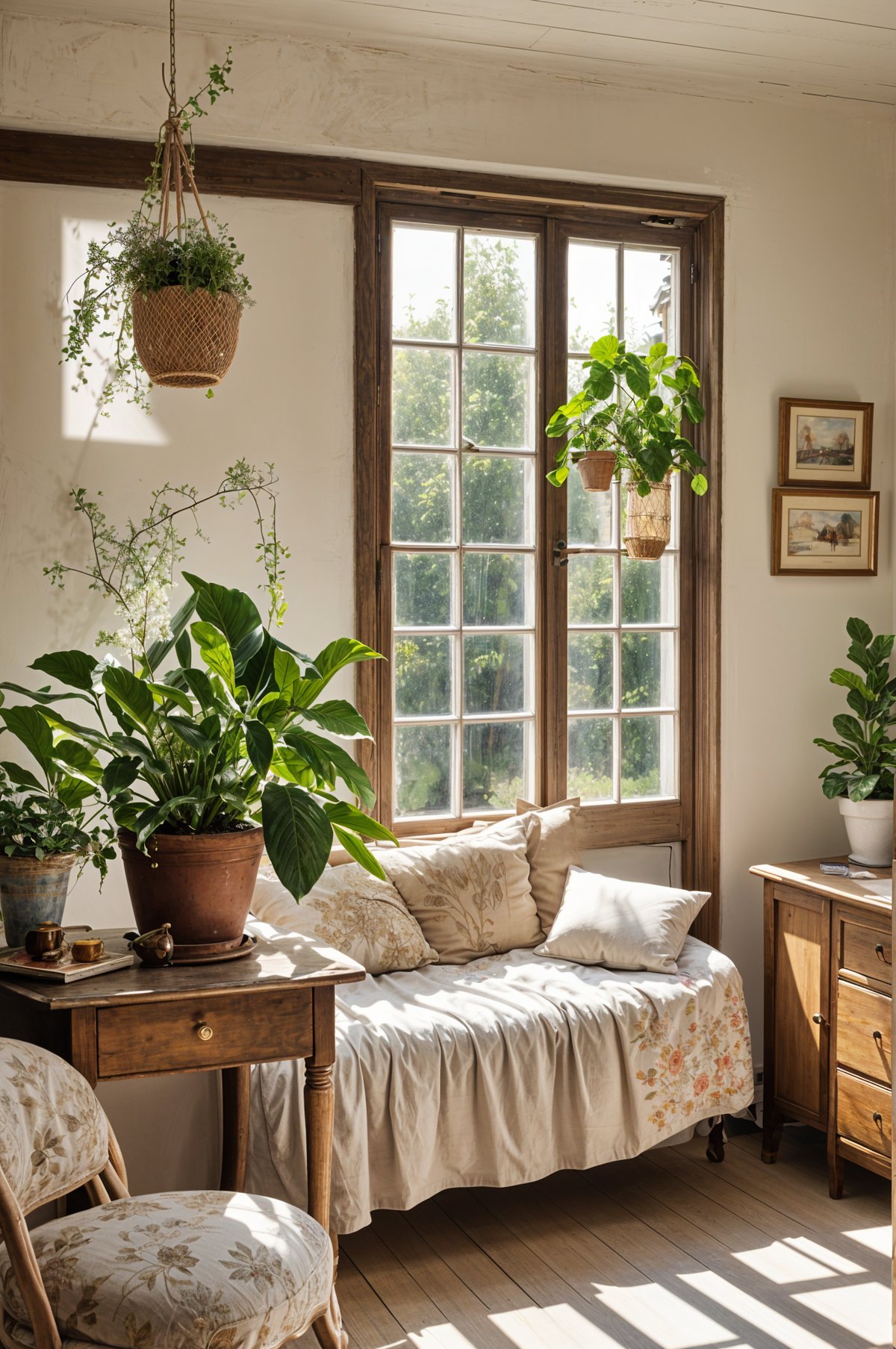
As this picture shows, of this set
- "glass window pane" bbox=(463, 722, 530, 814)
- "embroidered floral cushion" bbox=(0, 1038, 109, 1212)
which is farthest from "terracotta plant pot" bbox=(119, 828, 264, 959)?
"glass window pane" bbox=(463, 722, 530, 814)

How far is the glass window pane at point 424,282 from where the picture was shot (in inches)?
142

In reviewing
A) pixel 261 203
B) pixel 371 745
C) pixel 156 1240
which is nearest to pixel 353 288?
pixel 261 203

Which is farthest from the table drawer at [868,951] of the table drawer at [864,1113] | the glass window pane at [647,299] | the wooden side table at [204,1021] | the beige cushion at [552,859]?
the glass window pane at [647,299]

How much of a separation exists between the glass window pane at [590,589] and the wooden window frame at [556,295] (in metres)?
0.11

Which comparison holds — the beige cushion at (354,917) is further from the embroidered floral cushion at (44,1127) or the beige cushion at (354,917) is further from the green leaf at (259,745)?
the embroidered floral cushion at (44,1127)

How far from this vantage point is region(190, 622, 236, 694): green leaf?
8.30 ft

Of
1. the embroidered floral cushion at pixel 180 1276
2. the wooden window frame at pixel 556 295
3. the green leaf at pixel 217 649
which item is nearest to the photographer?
the embroidered floral cushion at pixel 180 1276

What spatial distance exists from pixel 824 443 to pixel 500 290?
1.15 meters

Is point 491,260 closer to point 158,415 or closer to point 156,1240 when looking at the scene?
point 158,415

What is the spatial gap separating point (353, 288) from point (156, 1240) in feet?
8.25

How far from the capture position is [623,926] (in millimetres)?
3375

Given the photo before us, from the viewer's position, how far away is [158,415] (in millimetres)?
3271

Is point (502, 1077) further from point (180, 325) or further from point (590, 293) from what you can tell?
point (590, 293)

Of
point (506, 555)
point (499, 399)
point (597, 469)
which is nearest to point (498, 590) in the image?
point (506, 555)
